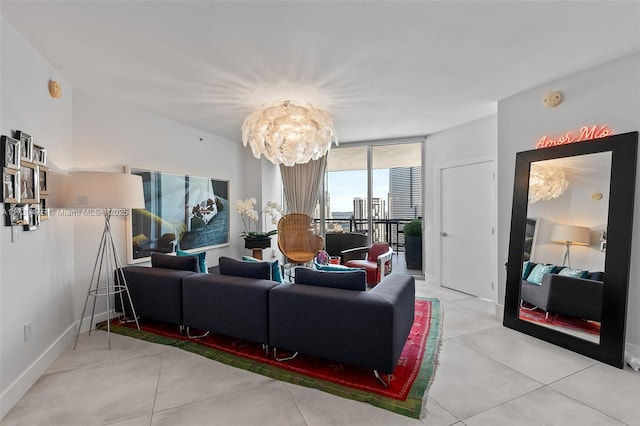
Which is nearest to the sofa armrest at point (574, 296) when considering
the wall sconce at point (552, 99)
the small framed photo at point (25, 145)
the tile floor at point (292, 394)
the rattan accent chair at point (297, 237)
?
the tile floor at point (292, 394)

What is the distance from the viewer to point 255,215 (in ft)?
16.0

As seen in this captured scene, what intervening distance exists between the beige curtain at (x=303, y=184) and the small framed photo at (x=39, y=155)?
3.82 meters

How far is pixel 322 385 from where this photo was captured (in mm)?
2166

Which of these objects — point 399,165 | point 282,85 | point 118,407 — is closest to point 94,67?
point 282,85

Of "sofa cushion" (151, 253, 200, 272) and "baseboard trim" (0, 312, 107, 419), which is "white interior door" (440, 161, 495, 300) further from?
"baseboard trim" (0, 312, 107, 419)

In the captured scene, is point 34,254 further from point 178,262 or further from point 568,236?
point 568,236

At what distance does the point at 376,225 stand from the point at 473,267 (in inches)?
71.4

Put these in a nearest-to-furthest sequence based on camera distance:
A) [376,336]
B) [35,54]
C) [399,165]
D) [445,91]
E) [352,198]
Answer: [376,336], [35,54], [445,91], [399,165], [352,198]

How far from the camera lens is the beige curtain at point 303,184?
5.82 metres

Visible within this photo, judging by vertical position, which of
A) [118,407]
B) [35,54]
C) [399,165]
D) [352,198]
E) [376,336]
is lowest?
[118,407]

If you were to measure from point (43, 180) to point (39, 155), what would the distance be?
0.68 ft

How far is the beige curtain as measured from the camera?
5.82 metres

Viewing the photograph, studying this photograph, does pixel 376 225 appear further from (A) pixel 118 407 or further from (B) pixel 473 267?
(A) pixel 118 407

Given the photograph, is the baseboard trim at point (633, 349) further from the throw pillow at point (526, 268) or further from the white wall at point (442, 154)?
the white wall at point (442, 154)
